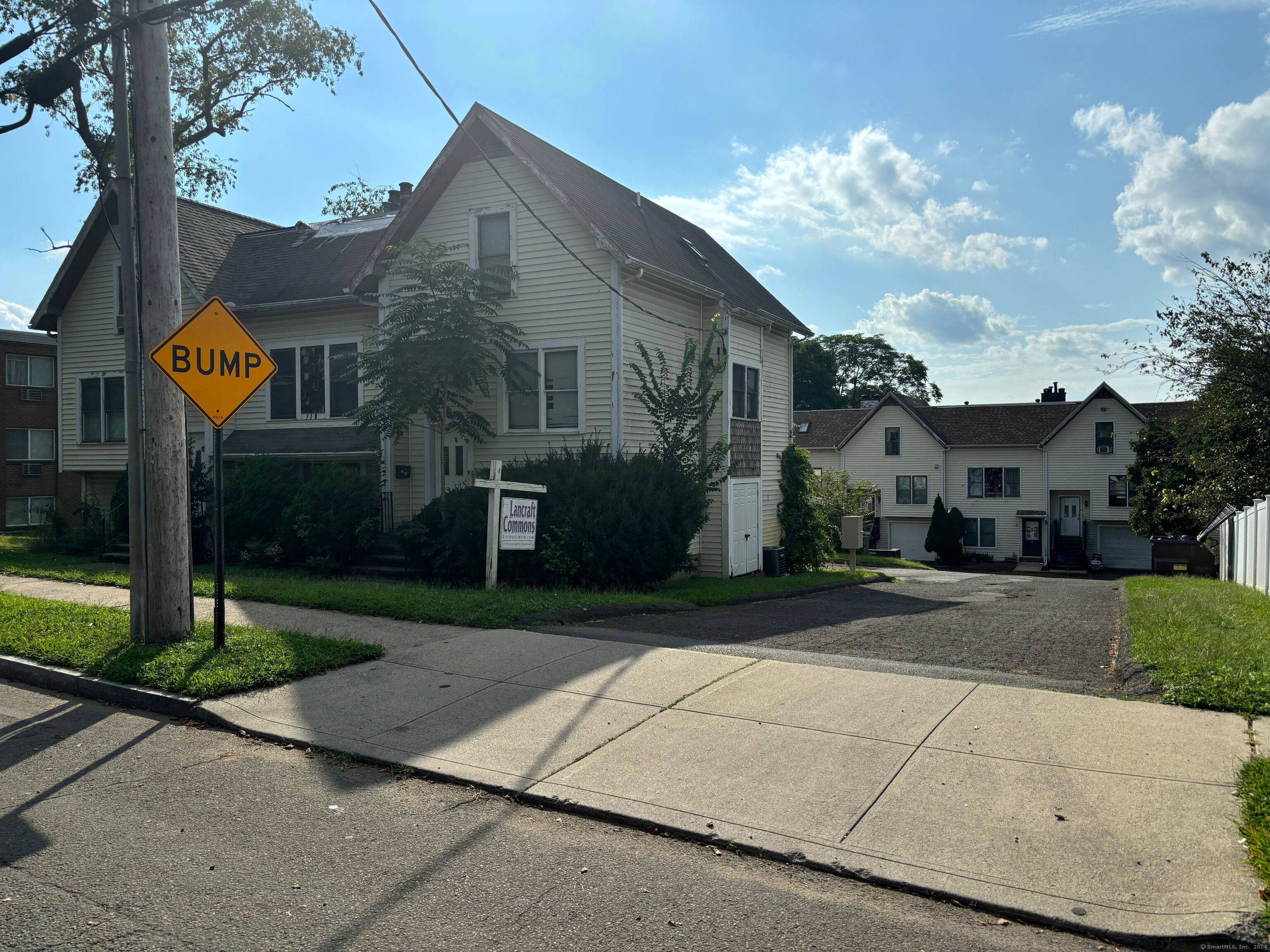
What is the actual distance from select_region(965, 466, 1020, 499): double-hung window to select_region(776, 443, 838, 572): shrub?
27.3 metres

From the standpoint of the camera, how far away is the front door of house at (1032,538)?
46.8m

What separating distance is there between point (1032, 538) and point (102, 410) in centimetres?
4123

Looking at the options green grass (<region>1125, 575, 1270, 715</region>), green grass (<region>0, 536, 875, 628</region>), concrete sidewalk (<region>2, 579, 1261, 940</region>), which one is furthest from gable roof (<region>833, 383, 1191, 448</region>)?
concrete sidewalk (<region>2, 579, 1261, 940</region>)

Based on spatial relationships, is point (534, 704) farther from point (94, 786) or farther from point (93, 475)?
point (93, 475)

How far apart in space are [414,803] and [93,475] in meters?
22.0

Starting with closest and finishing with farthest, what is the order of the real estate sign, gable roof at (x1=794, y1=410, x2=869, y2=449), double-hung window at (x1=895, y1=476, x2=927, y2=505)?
1. the real estate sign
2. double-hung window at (x1=895, y1=476, x2=927, y2=505)
3. gable roof at (x1=794, y1=410, x2=869, y2=449)

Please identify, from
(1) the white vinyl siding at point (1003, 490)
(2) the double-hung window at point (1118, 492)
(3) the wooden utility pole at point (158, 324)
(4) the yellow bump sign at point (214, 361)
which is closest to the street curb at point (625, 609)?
(3) the wooden utility pole at point (158, 324)

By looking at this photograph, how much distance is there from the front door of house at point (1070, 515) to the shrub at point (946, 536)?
559 centimetres

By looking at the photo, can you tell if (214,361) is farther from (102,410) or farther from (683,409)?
(102,410)

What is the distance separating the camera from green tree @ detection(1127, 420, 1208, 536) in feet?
112

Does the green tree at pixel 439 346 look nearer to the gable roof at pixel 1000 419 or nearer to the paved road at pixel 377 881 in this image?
the paved road at pixel 377 881

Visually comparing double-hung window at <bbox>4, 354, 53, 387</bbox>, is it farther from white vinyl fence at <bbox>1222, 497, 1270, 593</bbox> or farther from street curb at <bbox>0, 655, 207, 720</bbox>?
white vinyl fence at <bbox>1222, 497, 1270, 593</bbox>

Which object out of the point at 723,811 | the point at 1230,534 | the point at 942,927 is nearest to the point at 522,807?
the point at 723,811

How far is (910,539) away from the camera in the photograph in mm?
49531
